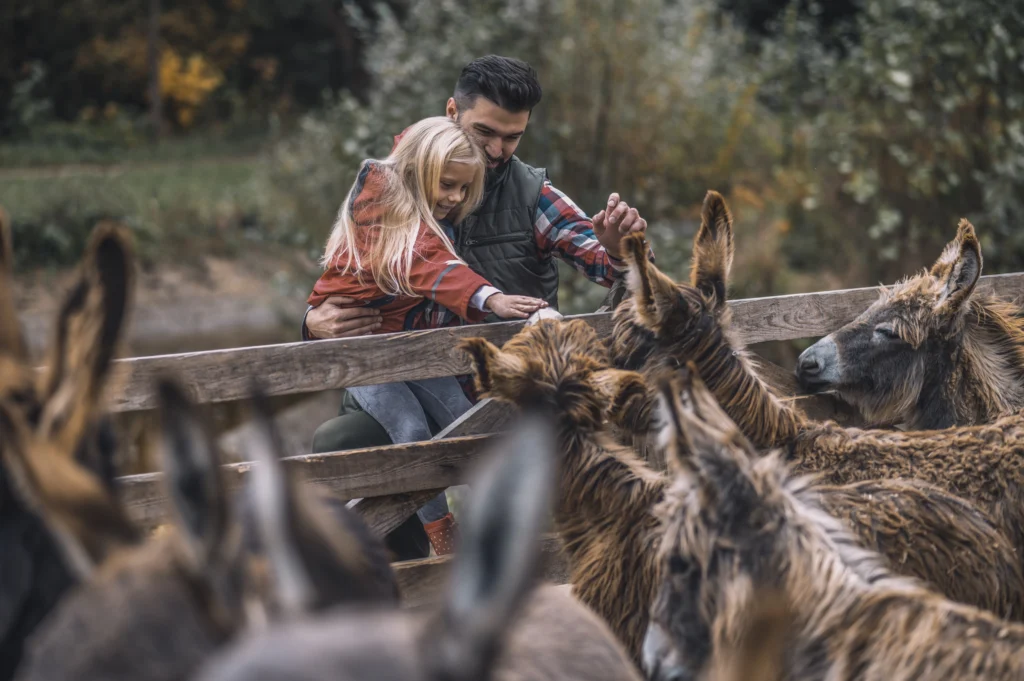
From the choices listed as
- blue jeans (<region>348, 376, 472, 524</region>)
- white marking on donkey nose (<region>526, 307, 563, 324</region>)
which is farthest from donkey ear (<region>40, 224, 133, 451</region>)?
blue jeans (<region>348, 376, 472, 524</region>)

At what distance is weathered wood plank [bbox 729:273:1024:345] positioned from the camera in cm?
416

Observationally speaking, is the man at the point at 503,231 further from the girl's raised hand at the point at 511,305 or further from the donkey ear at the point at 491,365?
the donkey ear at the point at 491,365

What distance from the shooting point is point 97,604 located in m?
1.40

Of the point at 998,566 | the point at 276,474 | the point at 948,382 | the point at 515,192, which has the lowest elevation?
the point at 998,566

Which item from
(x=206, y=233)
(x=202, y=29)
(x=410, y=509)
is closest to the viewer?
(x=410, y=509)

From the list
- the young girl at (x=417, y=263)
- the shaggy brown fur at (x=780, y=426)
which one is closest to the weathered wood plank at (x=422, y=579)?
the young girl at (x=417, y=263)

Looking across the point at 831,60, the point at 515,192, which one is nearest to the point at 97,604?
the point at 515,192

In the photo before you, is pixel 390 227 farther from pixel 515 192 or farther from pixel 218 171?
pixel 218 171

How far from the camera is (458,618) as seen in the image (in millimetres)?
1144

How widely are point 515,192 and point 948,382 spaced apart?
1904mm

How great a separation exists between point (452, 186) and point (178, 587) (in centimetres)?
258

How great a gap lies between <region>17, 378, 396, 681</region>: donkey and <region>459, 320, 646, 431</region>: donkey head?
1623 mm

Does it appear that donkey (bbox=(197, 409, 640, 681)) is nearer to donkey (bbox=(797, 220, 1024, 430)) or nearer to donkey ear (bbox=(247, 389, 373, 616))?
donkey ear (bbox=(247, 389, 373, 616))

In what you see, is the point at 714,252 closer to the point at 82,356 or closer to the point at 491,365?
the point at 491,365
